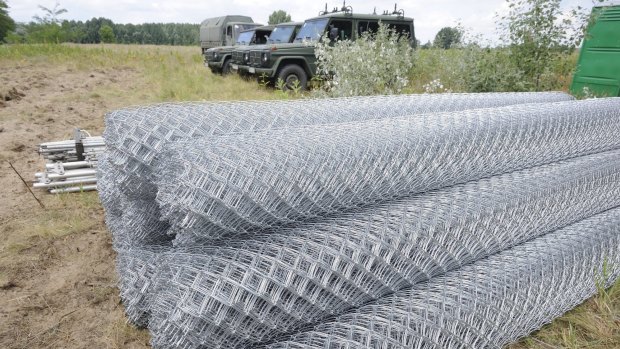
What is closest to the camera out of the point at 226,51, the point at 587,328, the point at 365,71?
the point at 587,328

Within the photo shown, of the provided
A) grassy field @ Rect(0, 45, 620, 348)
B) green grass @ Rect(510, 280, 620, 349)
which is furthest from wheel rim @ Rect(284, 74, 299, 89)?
green grass @ Rect(510, 280, 620, 349)

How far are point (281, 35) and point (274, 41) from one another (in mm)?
259

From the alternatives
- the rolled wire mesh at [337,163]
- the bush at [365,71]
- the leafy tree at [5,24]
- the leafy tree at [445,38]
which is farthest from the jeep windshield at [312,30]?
the leafy tree at [5,24]

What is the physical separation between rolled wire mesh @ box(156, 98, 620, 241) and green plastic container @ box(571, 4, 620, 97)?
5.49 metres

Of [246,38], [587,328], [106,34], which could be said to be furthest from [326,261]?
[106,34]

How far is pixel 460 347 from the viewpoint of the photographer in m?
1.62

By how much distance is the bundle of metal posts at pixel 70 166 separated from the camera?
3.80 metres

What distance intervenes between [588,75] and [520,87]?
2271mm

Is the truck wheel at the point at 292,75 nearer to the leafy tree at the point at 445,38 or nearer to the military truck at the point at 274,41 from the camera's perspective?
the military truck at the point at 274,41

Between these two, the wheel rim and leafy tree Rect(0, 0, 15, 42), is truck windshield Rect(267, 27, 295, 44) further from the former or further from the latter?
leafy tree Rect(0, 0, 15, 42)

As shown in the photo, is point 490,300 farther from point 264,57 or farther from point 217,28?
point 217,28


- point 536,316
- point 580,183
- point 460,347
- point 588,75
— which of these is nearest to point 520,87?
point 588,75

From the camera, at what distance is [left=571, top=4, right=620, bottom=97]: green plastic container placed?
661cm

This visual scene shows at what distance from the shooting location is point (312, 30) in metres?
9.05
